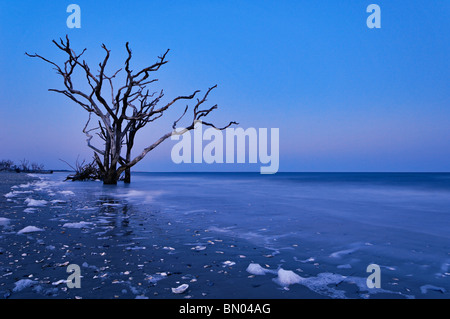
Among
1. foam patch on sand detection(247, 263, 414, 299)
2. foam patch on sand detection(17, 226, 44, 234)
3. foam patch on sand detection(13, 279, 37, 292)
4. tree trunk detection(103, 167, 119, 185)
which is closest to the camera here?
foam patch on sand detection(13, 279, 37, 292)

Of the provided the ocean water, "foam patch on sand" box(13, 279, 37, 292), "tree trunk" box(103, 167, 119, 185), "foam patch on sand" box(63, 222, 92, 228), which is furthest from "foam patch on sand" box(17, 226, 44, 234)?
"tree trunk" box(103, 167, 119, 185)

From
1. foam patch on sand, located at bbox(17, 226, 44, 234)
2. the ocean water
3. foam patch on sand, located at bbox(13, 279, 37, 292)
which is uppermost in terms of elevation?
foam patch on sand, located at bbox(13, 279, 37, 292)

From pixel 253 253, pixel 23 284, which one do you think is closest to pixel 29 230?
pixel 23 284

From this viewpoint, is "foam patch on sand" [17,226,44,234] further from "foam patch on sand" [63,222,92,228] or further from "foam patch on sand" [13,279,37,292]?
"foam patch on sand" [13,279,37,292]

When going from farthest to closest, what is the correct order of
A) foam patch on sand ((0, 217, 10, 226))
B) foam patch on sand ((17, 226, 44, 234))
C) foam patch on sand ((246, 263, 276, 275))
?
foam patch on sand ((0, 217, 10, 226)), foam patch on sand ((17, 226, 44, 234)), foam patch on sand ((246, 263, 276, 275))

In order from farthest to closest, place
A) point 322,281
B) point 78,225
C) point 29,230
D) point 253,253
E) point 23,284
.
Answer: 1. point 78,225
2. point 29,230
3. point 253,253
4. point 322,281
5. point 23,284

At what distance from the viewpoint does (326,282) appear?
2.18 m

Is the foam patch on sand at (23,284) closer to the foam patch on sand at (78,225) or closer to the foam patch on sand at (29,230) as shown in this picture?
the foam patch on sand at (29,230)

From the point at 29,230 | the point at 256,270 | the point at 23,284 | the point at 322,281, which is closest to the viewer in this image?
the point at 23,284

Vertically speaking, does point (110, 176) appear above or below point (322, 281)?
above

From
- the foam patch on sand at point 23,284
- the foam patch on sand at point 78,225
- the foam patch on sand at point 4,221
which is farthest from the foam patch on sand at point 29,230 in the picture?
the foam patch on sand at point 23,284

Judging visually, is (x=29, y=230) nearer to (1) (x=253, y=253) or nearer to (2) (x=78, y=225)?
(2) (x=78, y=225)
